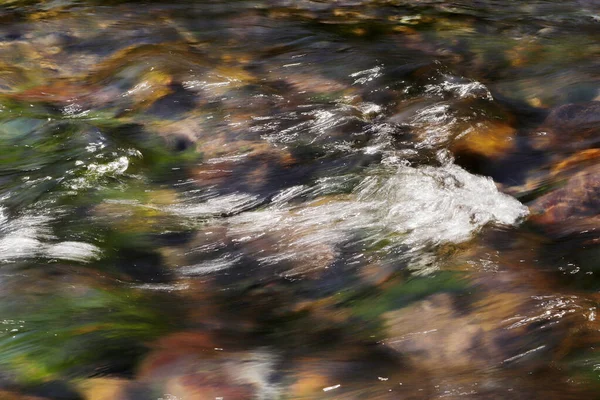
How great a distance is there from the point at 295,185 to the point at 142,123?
65.2 inches


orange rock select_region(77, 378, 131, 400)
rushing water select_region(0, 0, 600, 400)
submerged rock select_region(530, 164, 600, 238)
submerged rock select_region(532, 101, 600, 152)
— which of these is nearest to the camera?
orange rock select_region(77, 378, 131, 400)

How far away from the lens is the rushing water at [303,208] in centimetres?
306

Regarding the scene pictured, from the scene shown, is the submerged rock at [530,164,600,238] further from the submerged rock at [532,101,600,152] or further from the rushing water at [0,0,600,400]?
the submerged rock at [532,101,600,152]

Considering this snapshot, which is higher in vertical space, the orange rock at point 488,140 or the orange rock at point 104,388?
the orange rock at point 104,388

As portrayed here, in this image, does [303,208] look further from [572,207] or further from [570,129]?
[570,129]

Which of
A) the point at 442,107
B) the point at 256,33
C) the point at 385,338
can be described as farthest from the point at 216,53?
the point at 385,338

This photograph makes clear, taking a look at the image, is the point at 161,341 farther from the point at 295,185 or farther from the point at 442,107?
the point at 442,107

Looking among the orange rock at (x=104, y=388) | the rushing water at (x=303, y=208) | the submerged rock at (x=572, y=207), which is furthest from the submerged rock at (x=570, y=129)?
the orange rock at (x=104, y=388)

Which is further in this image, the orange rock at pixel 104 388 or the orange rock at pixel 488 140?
the orange rock at pixel 488 140

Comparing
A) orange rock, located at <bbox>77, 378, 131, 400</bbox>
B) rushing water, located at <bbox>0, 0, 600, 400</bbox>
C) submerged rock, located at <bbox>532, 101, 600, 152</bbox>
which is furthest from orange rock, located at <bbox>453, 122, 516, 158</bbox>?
orange rock, located at <bbox>77, 378, 131, 400</bbox>

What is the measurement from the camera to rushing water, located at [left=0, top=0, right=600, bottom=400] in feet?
10.0

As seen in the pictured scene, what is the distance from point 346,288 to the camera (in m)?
3.82

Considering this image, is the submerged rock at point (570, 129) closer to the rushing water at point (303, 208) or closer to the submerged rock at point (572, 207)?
the rushing water at point (303, 208)

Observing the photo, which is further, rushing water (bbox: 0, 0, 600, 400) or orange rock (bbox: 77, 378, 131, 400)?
rushing water (bbox: 0, 0, 600, 400)
